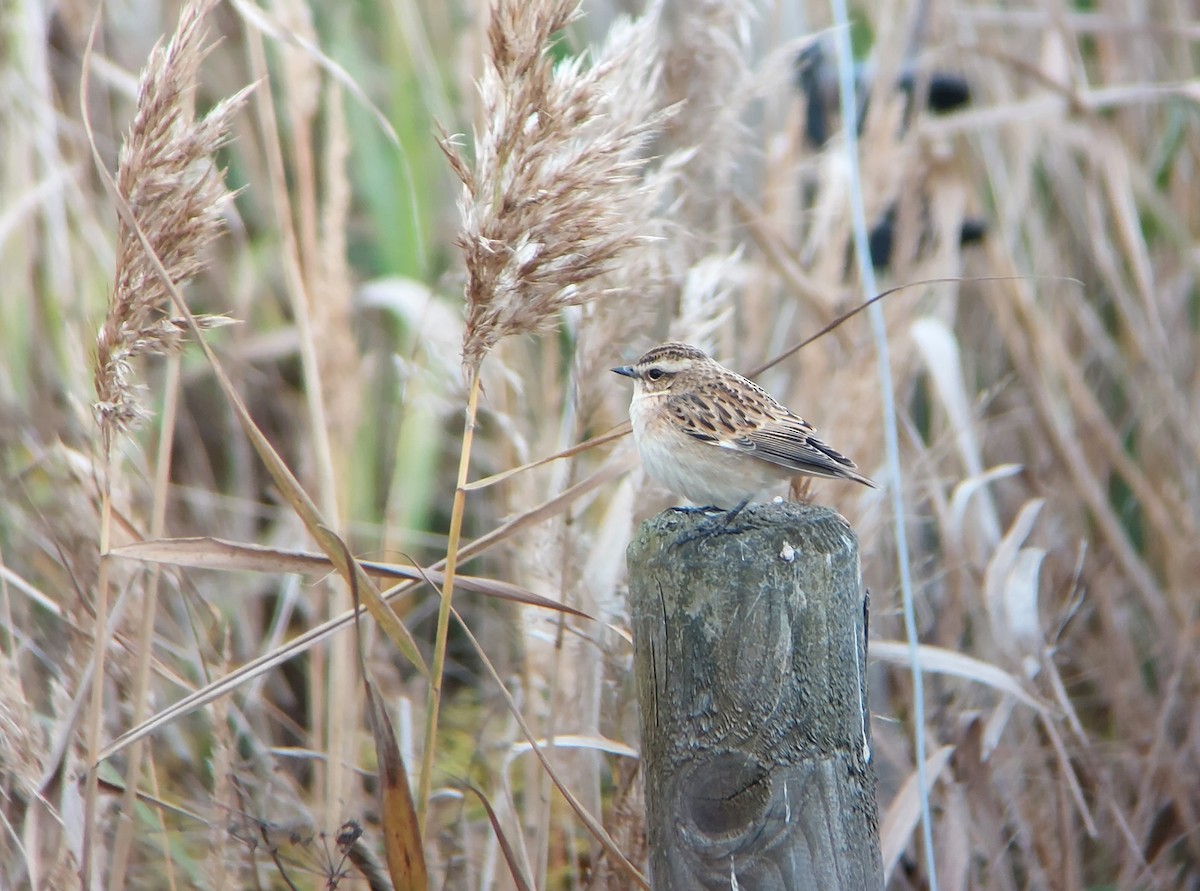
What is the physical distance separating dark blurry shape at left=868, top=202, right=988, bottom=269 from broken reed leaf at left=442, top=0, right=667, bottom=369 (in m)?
2.38

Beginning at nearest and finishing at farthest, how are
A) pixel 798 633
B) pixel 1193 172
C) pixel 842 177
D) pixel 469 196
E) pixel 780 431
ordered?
pixel 798 633
pixel 469 196
pixel 780 431
pixel 842 177
pixel 1193 172

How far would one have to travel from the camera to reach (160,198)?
75.4 inches

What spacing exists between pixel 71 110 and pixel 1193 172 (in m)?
4.24

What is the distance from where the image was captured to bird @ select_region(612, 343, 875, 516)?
8.62 ft

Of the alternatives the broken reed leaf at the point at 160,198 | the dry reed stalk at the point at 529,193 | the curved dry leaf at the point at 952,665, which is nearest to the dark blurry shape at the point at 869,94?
the curved dry leaf at the point at 952,665

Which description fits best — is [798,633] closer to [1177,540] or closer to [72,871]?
[72,871]

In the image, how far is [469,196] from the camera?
1.92 meters

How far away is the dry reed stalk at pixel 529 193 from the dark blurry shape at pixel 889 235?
2377mm

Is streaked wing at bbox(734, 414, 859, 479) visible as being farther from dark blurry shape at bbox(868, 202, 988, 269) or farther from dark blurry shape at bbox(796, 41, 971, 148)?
dark blurry shape at bbox(796, 41, 971, 148)

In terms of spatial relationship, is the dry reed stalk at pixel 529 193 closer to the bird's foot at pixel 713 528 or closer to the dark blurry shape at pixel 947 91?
the bird's foot at pixel 713 528

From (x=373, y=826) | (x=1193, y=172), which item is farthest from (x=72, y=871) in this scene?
(x=1193, y=172)

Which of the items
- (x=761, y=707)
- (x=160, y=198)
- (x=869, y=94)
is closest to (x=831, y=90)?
(x=869, y=94)

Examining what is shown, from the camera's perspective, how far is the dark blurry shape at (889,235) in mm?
4145

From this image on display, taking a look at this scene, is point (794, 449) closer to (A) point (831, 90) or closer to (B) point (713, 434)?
(B) point (713, 434)
